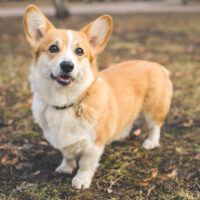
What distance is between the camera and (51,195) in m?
2.68

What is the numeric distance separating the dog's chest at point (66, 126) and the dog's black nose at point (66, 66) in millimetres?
422

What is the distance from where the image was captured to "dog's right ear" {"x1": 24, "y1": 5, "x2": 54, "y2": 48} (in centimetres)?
254

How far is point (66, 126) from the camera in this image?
2.58 meters

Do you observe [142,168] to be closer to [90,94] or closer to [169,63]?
[90,94]

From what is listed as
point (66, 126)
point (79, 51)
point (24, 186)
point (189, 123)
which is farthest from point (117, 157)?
point (79, 51)

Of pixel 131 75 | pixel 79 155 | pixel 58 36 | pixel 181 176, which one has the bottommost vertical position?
pixel 181 176

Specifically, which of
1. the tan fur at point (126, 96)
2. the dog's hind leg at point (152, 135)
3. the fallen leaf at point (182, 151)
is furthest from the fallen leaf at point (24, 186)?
the fallen leaf at point (182, 151)

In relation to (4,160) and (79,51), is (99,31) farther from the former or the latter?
(4,160)

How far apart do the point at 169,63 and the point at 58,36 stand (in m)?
4.45

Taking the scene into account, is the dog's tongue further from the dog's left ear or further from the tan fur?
the dog's left ear

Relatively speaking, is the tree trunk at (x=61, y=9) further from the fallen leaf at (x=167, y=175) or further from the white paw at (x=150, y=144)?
the fallen leaf at (x=167, y=175)

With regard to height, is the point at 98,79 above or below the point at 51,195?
above

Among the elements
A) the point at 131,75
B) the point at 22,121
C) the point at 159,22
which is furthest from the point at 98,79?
the point at 159,22

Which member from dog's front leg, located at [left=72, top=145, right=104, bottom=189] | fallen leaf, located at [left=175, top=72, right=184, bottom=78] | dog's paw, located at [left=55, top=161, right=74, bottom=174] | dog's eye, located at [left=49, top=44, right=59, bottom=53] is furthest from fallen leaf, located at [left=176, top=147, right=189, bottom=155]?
fallen leaf, located at [left=175, top=72, right=184, bottom=78]
